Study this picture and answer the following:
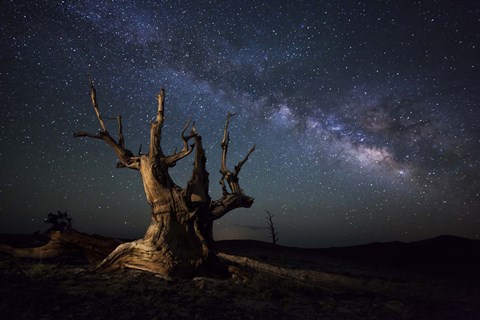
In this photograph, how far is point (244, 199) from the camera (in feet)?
50.0

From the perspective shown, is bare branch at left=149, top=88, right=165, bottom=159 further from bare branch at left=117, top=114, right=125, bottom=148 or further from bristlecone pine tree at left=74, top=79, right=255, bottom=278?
bare branch at left=117, top=114, right=125, bottom=148

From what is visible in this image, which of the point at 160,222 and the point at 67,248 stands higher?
the point at 160,222

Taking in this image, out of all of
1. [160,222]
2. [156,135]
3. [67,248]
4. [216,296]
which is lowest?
[216,296]

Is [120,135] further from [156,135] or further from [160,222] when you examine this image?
[160,222]

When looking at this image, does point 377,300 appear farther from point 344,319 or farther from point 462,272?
point 462,272

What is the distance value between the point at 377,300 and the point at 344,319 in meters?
2.28

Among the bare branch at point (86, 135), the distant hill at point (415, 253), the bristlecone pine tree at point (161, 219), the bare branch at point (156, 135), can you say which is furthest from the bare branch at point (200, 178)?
the distant hill at point (415, 253)

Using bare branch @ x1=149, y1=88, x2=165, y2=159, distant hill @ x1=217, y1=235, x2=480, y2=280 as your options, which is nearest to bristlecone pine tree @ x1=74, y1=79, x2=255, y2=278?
bare branch @ x1=149, y1=88, x2=165, y2=159

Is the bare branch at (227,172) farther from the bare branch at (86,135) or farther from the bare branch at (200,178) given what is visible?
the bare branch at (86,135)

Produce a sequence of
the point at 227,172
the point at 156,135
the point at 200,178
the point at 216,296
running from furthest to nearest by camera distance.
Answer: the point at 227,172
the point at 200,178
the point at 156,135
the point at 216,296

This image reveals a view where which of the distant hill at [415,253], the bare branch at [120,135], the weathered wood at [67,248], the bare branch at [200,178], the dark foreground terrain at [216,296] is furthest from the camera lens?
the distant hill at [415,253]

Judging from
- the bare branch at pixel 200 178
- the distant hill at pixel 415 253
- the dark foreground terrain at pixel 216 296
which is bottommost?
the dark foreground terrain at pixel 216 296

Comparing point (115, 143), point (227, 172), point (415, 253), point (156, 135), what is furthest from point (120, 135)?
point (415, 253)

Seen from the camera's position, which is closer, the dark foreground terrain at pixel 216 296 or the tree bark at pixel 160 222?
the dark foreground terrain at pixel 216 296
